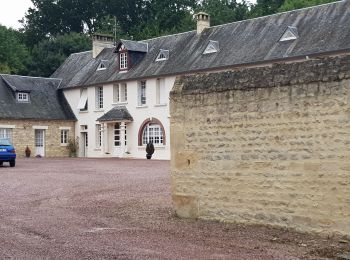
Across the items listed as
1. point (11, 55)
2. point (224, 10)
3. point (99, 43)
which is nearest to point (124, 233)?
point (99, 43)

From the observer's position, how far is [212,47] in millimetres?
37031

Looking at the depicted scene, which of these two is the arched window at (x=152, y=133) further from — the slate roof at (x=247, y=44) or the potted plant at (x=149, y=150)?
the slate roof at (x=247, y=44)

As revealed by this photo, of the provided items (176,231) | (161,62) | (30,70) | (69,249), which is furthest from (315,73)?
(30,70)

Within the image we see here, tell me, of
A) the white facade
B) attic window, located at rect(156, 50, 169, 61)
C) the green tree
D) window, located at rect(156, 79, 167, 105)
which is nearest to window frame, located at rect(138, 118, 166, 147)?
the white facade

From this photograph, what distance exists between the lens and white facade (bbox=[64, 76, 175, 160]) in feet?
128

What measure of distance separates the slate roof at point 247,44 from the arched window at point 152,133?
10.3 ft

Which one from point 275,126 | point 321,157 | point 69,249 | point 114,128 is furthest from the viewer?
point 114,128

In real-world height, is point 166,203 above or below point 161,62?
below

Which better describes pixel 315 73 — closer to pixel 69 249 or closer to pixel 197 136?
pixel 197 136

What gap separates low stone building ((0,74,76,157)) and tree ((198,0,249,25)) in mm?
21299

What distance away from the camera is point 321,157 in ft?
35.8

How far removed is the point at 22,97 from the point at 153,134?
10.9 meters

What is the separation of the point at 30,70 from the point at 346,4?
35.3m

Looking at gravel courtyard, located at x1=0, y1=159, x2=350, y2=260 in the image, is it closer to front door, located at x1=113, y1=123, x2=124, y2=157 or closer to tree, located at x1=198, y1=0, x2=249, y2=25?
front door, located at x1=113, y1=123, x2=124, y2=157
